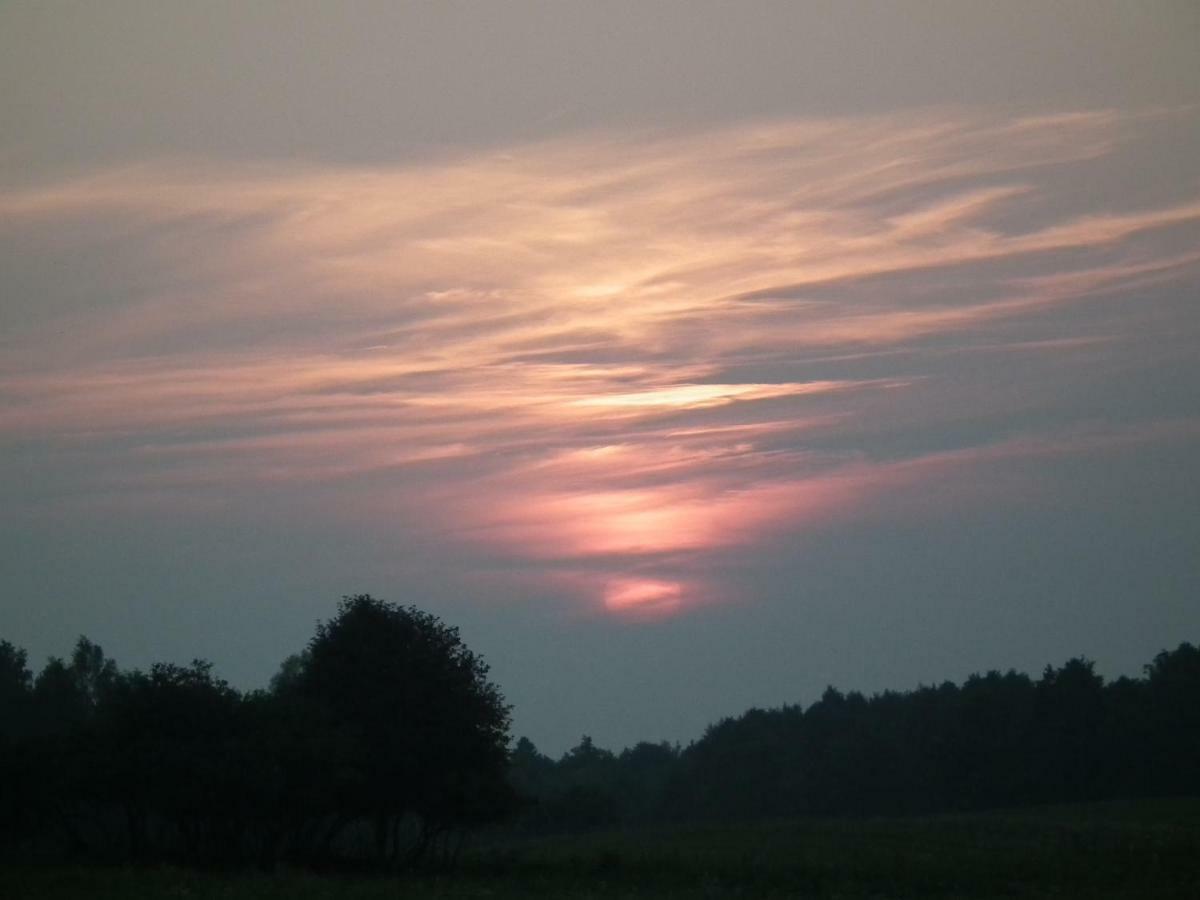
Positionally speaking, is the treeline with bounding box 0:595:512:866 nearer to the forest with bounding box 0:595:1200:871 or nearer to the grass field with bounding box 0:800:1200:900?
the forest with bounding box 0:595:1200:871

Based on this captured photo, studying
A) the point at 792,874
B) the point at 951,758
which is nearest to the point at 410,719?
the point at 792,874

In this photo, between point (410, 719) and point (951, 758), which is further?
point (951, 758)

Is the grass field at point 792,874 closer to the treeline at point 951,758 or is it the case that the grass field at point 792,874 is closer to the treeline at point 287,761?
the treeline at point 287,761

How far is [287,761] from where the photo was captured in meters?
41.6

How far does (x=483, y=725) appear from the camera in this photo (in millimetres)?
48656

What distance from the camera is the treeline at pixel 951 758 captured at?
93.6 meters

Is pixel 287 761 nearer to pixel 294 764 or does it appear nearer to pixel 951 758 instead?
pixel 294 764

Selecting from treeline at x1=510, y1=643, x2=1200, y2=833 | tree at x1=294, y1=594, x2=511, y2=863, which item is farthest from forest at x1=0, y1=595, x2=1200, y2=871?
treeline at x1=510, y1=643, x2=1200, y2=833

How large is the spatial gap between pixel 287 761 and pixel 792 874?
1684 centimetres

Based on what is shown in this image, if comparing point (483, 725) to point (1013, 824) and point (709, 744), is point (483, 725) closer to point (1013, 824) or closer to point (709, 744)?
point (1013, 824)

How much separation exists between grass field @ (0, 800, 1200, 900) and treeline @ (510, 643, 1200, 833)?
32.4 meters

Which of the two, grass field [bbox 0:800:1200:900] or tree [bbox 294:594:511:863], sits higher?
tree [bbox 294:594:511:863]

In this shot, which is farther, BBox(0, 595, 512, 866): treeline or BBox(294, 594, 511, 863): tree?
BBox(294, 594, 511, 863): tree

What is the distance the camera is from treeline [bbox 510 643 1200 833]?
307 feet
